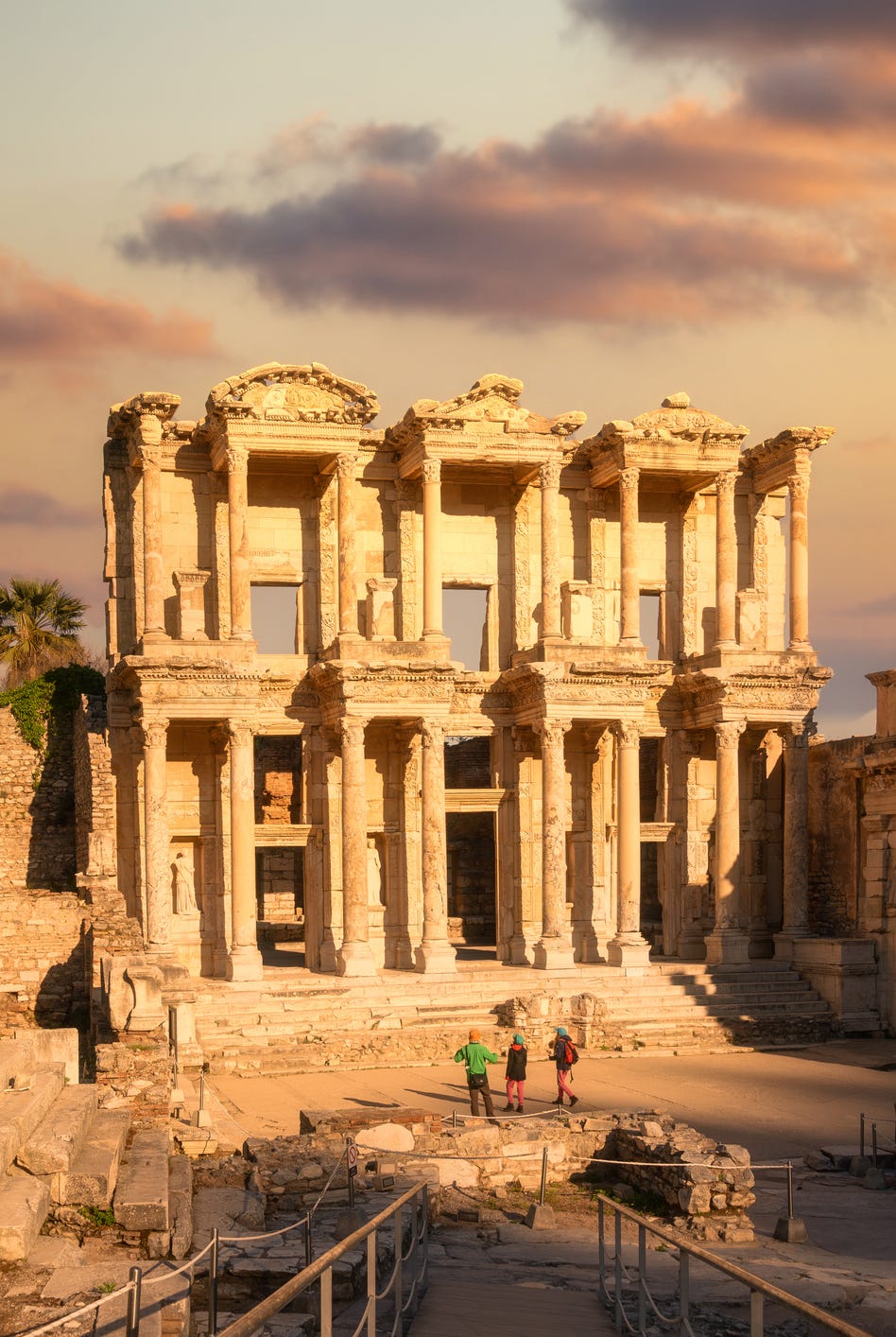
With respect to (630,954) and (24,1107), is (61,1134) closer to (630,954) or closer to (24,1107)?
(24,1107)

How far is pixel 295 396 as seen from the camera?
106ft

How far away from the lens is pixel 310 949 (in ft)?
109

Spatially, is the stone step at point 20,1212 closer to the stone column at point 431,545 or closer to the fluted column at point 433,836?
the fluted column at point 433,836

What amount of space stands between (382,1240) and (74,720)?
2288 centimetres

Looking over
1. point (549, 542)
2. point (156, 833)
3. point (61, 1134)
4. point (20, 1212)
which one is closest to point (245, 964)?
point (156, 833)

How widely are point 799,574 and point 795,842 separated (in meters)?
5.56

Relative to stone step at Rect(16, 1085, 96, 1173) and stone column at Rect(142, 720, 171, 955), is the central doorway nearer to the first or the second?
stone column at Rect(142, 720, 171, 955)

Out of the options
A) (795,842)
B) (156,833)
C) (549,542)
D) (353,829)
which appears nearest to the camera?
(156,833)

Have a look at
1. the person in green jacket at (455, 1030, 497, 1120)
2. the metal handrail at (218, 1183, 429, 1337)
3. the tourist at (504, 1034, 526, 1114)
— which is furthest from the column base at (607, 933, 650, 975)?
the metal handrail at (218, 1183, 429, 1337)

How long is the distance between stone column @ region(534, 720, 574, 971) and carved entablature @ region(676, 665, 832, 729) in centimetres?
338

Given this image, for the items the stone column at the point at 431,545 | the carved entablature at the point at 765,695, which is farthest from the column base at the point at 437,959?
the carved entablature at the point at 765,695

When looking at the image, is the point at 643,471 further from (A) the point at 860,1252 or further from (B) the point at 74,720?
(A) the point at 860,1252

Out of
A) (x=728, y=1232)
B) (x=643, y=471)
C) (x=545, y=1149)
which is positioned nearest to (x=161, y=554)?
(x=643, y=471)

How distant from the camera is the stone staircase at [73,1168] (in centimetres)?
1235
